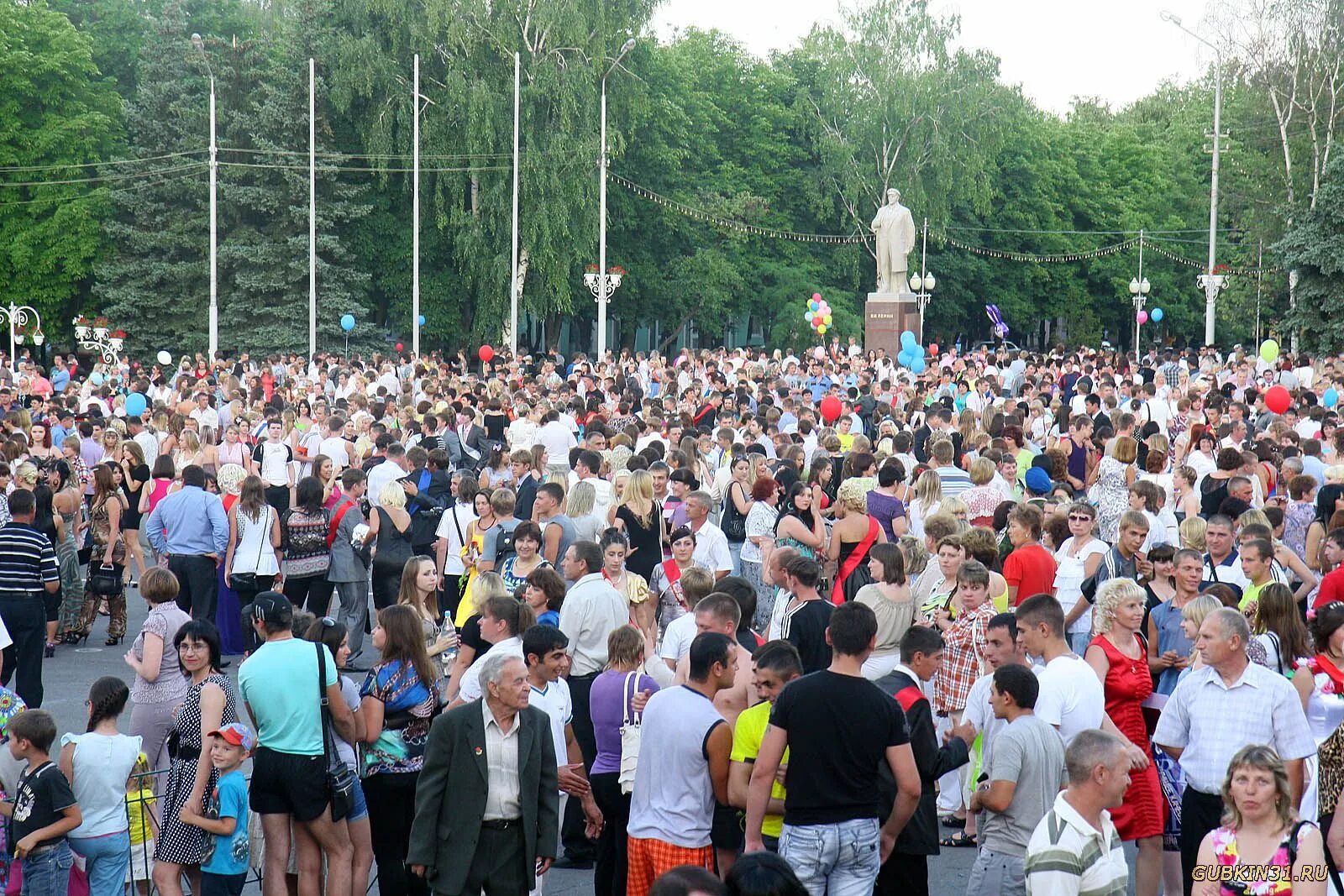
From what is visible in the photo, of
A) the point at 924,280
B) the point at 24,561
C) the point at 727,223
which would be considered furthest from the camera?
the point at 924,280

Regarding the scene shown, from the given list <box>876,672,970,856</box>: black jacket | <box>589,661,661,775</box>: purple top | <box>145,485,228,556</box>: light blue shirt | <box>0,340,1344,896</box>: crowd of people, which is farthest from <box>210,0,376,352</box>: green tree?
<box>876,672,970,856</box>: black jacket

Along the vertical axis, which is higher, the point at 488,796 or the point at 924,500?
the point at 924,500

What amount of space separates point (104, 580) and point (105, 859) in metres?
7.09

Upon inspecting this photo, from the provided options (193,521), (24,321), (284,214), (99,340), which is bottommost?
(193,521)

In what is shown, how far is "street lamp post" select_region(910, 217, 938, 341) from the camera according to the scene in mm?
55438

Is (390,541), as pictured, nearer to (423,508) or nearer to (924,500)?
(423,508)

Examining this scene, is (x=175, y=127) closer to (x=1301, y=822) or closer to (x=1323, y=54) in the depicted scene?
(x=1323, y=54)

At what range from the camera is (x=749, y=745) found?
20.4 feet

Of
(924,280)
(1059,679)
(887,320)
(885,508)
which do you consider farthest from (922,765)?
(924,280)

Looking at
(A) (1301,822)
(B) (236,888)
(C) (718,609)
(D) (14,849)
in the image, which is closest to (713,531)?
(C) (718,609)

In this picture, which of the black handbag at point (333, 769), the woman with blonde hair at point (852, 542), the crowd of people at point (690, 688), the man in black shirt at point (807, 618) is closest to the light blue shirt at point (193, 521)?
the crowd of people at point (690, 688)

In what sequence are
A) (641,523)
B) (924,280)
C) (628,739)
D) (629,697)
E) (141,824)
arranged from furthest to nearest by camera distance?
(924,280) < (641,523) < (141,824) < (629,697) < (628,739)

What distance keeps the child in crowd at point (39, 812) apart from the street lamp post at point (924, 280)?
158 ft

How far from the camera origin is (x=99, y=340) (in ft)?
154
